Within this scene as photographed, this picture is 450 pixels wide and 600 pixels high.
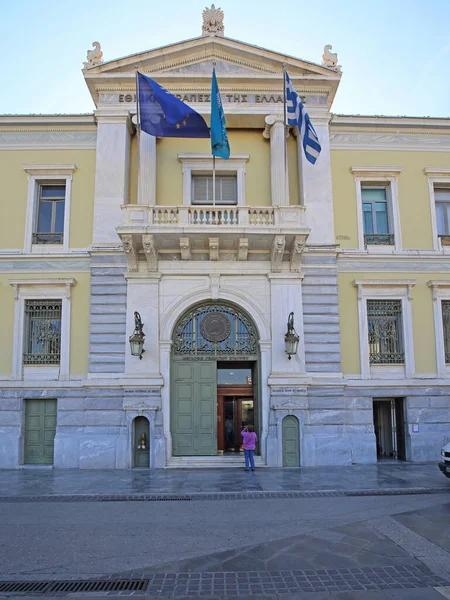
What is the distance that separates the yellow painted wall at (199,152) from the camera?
18927 mm

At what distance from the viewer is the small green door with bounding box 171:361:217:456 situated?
17.4 metres

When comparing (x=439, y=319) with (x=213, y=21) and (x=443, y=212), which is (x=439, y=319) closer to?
(x=443, y=212)

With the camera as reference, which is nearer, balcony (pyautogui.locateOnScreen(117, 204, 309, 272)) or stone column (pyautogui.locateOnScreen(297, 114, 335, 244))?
balcony (pyautogui.locateOnScreen(117, 204, 309, 272))

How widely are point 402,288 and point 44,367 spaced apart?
12424 mm

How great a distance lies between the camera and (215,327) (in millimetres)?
18188

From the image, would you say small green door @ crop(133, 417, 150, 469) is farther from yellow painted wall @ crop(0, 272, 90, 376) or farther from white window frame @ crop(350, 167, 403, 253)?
white window frame @ crop(350, 167, 403, 253)

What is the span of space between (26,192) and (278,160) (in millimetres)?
8846

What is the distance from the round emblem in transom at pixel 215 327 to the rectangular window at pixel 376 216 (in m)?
5.75

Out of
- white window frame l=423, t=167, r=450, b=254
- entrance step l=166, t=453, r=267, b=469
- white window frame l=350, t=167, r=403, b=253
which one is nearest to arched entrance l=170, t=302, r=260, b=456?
entrance step l=166, t=453, r=267, b=469

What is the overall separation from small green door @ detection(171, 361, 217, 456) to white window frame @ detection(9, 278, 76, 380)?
3.68 m

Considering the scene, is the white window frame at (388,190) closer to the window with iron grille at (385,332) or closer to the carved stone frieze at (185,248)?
the window with iron grille at (385,332)

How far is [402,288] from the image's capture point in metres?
18.6

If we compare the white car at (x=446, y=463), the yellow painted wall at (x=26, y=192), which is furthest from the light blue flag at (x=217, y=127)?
the white car at (x=446, y=463)

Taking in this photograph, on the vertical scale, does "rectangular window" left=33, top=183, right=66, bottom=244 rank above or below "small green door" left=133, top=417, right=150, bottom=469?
above
